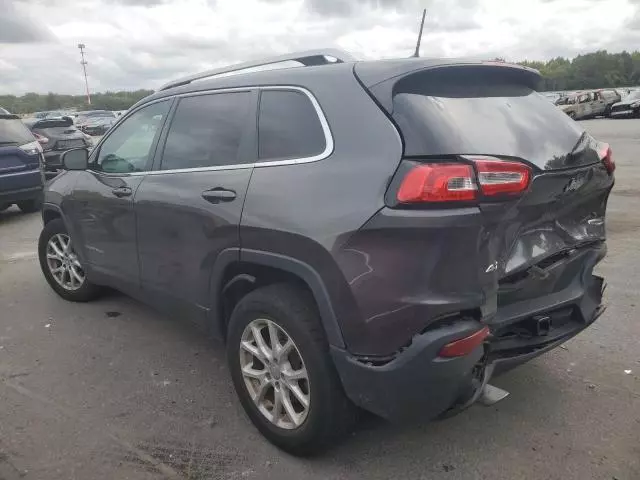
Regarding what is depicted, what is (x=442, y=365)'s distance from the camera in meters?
2.29

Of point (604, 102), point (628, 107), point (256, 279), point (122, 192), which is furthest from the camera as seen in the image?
point (604, 102)

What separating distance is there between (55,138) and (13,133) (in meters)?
→ 5.10

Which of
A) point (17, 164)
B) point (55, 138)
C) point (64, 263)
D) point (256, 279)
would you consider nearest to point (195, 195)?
point (256, 279)

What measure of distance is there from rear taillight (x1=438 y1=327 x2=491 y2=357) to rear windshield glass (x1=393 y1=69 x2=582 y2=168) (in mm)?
751

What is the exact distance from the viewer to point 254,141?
3.02 metres

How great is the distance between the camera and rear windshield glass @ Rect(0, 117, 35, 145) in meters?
9.07

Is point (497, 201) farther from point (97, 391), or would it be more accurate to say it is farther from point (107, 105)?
point (107, 105)

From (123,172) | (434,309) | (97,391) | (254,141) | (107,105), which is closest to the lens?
(434,309)

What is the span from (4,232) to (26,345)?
16.6 feet

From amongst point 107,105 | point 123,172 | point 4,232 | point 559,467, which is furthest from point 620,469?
point 107,105

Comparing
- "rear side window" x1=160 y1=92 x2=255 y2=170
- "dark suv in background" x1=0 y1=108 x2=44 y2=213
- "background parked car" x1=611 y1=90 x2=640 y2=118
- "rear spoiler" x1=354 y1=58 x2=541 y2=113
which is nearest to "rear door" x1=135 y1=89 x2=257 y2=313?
"rear side window" x1=160 y1=92 x2=255 y2=170

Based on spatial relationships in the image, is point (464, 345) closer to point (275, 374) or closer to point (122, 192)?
point (275, 374)

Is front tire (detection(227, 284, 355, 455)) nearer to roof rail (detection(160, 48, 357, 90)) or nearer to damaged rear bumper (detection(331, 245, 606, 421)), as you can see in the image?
damaged rear bumper (detection(331, 245, 606, 421))

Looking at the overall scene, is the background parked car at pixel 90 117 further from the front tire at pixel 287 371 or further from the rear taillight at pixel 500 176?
the rear taillight at pixel 500 176
